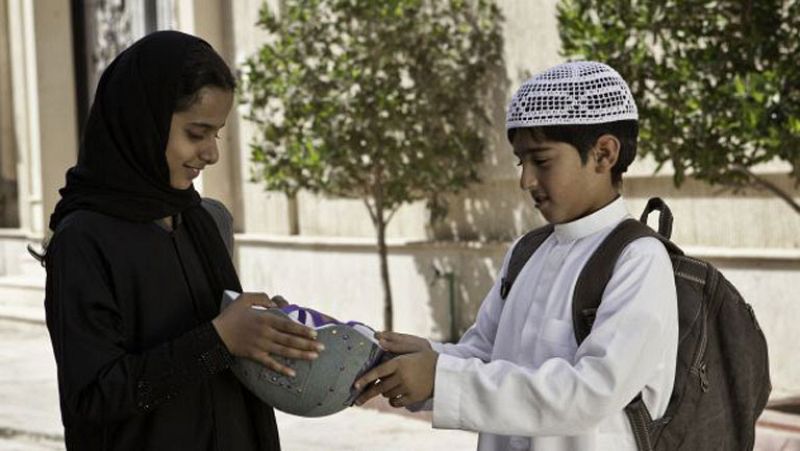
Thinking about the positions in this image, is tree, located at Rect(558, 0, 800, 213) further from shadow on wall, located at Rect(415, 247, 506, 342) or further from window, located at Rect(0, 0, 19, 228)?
window, located at Rect(0, 0, 19, 228)

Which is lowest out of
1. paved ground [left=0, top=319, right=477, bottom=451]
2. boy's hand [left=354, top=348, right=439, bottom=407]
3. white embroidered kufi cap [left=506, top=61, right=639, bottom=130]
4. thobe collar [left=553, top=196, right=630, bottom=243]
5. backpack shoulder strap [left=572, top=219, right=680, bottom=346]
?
paved ground [left=0, top=319, right=477, bottom=451]

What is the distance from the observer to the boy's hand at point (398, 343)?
9.25 feet

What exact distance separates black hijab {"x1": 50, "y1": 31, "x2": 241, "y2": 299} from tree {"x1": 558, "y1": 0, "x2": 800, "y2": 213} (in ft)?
13.6

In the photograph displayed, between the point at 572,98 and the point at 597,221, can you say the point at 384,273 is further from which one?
the point at 572,98

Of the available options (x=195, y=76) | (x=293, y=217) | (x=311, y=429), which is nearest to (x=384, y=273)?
(x=293, y=217)

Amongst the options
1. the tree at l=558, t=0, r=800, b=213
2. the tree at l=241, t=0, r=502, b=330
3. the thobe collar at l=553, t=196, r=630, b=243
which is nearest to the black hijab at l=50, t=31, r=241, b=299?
the thobe collar at l=553, t=196, r=630, b=243

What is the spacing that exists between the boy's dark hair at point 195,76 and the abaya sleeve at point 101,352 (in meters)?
0.32

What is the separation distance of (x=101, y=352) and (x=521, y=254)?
898 millimetres

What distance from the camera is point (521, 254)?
9.82 ft

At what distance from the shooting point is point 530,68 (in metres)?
10.2

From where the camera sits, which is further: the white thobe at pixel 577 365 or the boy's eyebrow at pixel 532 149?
the boy's eyebrow at pixel 532 149

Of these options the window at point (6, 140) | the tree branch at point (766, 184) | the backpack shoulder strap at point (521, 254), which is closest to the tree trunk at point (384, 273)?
the tree branch at point (766, 184)

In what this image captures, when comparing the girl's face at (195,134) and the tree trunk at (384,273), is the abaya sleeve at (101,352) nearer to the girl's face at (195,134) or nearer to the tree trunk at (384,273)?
the girl's face at (195,134)

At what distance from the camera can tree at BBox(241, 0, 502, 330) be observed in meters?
10.2
